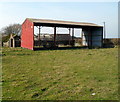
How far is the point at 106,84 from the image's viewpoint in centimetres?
491

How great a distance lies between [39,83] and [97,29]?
23791mm

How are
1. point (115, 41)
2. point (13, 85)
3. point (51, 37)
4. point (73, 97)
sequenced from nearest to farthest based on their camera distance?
point (73, 97)
point (13, 85)
point (51, 37)
point (115, 41)

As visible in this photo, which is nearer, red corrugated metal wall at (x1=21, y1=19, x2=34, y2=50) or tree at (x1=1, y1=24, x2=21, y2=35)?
red corrugated metal wall at (x1=21, y1=19, x2=34, y2=50)

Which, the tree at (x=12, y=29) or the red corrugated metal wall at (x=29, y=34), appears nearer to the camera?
the red corrugated metal wall at (x=29, y=34)

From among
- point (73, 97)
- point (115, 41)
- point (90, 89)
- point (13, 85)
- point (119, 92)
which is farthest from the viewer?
point (115, 41)

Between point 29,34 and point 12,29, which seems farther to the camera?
point 12,29

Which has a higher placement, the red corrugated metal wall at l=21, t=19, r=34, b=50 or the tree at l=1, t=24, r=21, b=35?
the tree at l=1, t=24, r=21, b=35

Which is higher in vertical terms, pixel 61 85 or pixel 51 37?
pixel 51 37

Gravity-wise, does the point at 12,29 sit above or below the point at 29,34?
above

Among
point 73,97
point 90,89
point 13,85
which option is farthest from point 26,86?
point 90,89

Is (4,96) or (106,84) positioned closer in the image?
(4,96)

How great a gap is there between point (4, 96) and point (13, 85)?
93 cm

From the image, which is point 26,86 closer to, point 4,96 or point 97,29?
point 4,96

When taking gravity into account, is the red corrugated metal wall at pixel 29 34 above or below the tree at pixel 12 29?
below
